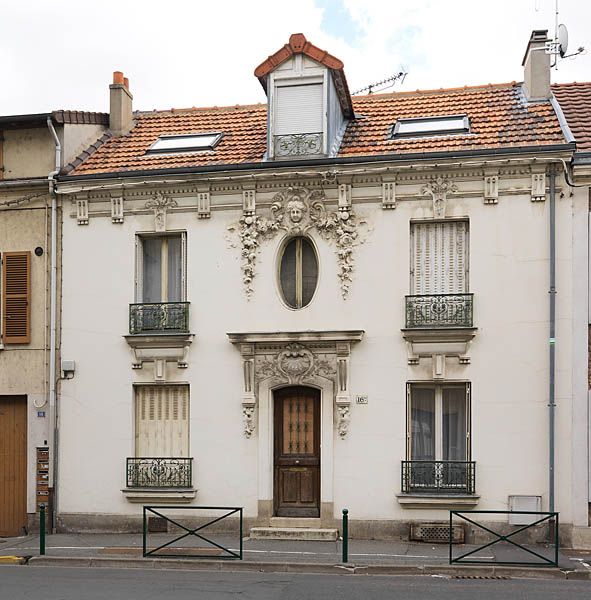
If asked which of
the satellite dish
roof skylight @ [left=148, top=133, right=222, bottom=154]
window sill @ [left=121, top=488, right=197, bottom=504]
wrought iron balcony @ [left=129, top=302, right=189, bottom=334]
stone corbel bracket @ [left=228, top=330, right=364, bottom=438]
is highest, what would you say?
the satellite dish

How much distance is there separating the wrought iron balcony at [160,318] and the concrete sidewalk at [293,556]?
12.0 feet

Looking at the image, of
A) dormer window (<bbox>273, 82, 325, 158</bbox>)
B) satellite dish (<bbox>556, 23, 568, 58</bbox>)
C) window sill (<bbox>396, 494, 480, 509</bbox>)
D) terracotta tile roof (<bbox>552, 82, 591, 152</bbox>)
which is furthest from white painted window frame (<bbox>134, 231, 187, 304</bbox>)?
satellite dish (<bbox>556, 23, 568, 58</bbox>)

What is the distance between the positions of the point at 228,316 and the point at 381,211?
330cm

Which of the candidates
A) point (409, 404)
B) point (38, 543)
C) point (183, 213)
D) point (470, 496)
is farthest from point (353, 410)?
point (38, 543)

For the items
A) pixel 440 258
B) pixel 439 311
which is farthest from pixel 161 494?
pixel 440 258

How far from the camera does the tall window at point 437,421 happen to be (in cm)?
1588

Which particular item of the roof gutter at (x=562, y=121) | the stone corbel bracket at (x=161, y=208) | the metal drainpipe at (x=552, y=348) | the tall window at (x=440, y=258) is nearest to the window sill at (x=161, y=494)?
the stone corbel bracket at (x=161, y=208)

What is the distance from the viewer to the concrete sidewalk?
13242mm

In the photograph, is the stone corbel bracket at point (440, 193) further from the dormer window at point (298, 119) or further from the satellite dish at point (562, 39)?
the satellite dish at point (562, 39)

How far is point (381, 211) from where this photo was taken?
1623cm

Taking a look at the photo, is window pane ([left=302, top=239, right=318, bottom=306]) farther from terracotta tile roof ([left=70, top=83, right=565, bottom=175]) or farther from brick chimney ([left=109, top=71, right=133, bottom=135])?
brick chimney ([left=109, top=71, right=133, bottom=135])

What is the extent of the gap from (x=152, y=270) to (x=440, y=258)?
5.33m

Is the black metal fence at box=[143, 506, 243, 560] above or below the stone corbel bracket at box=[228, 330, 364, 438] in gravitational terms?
below

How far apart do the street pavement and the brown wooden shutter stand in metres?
5.26
